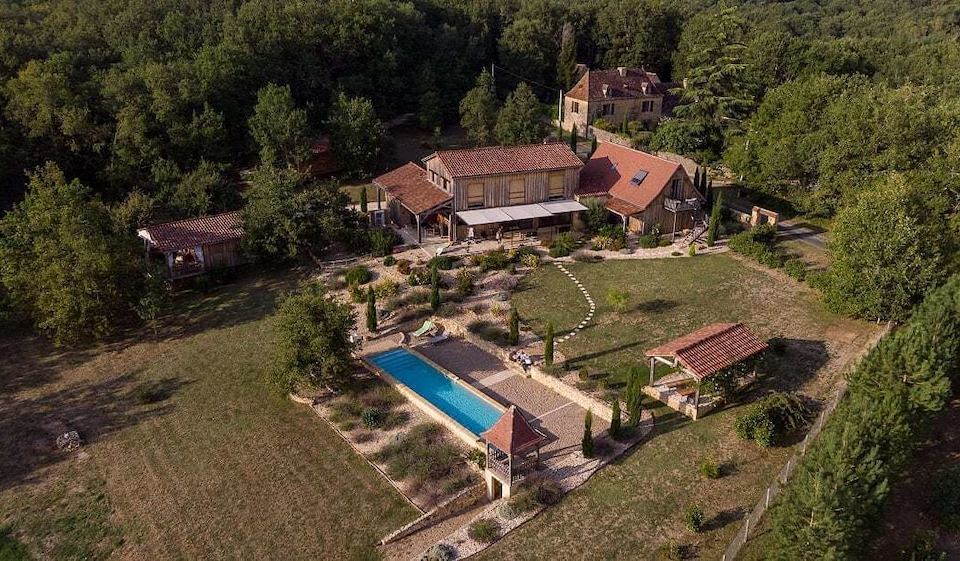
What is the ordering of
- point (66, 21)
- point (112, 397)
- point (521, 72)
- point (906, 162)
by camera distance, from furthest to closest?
point (521, 72) → point (66, 21) → point (906, 162) → point (112, 397)

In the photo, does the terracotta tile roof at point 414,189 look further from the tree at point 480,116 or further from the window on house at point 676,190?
the window on house at point 676,190

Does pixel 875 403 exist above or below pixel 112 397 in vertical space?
above

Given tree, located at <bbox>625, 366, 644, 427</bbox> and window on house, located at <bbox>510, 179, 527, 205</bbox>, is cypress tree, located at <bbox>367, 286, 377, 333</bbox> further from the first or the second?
window on house, located at <bbox>510, 179, 527, 205</bbox>

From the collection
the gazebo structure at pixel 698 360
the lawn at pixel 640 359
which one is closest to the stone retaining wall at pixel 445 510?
the lawn at pixel 640 359

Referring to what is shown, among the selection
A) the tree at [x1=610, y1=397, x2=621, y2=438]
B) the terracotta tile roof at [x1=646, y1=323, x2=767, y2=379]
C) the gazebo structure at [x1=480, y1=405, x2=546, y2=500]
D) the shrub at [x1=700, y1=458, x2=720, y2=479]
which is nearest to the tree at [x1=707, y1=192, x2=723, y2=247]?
the terracotta tile roof at [x1=646, y1=323, x2=767, y2=379]

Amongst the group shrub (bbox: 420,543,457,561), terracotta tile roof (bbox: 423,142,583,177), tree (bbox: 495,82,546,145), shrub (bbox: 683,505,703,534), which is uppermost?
tree (bbox: 495,82,546,145)

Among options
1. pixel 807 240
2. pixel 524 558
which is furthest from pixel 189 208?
pixel 807 240

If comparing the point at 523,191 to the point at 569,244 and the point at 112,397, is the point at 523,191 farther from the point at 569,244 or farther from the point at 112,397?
the point at 112,397
